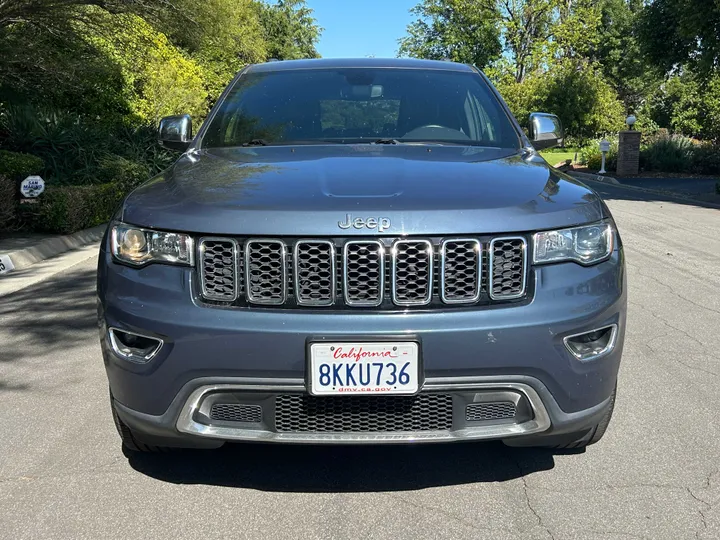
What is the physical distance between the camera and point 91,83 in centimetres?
1672

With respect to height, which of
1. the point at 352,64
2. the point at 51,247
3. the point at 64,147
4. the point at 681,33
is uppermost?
the point at 681,33

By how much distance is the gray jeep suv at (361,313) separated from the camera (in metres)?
2.51

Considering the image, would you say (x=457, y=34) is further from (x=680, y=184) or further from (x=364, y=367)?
(x=364, y=367)

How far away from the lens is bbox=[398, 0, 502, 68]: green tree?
47562 millimetres

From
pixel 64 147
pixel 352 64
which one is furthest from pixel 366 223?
pixel 64 147

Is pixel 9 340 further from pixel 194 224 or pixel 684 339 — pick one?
pixel 684 339

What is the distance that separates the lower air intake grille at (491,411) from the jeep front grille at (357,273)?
0.38m

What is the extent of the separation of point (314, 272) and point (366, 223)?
253 mm

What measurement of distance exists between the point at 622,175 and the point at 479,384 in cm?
2463

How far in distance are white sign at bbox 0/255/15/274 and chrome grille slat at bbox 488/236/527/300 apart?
671 cm

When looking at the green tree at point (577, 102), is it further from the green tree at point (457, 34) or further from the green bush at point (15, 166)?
the green bush at point (15, 166)

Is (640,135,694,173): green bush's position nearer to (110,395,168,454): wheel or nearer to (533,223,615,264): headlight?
(533,223,615,264): headlight

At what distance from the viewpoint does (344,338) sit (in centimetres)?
248

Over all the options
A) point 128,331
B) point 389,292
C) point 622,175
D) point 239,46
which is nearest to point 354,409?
point 389,292
